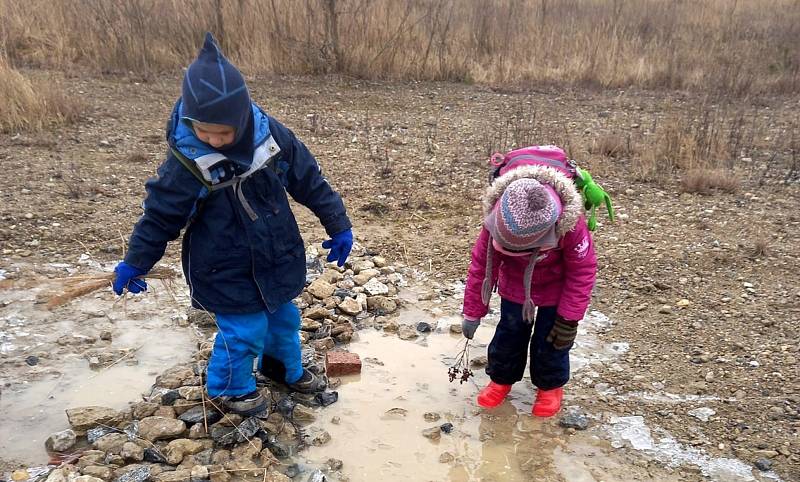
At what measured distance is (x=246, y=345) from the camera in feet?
8.92

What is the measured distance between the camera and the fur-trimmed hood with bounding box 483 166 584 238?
2504mm

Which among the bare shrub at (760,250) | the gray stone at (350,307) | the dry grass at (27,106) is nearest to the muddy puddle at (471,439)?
the gray stone at (350,307)

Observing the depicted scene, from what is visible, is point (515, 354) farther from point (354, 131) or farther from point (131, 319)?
point (354, 131)

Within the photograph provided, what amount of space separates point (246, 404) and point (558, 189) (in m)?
1.64

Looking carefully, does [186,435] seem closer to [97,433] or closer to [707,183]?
[97,433]

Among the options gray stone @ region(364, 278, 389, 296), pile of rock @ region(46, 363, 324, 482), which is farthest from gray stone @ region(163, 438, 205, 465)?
gray stone @ region(364, 278, 389, 296)

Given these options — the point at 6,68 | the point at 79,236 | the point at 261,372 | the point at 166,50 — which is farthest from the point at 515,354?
the point at 166,50

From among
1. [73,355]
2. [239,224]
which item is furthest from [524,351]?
[73,355]

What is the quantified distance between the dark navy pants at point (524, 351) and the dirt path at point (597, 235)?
11.8 inches

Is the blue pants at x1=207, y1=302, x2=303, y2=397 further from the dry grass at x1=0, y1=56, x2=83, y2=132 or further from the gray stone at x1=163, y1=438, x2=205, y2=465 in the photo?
the dry grass at x1=0, y1=56, x2=83, y2=132

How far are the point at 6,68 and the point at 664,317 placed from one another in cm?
677

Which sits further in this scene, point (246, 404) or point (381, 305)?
point (381, 305)

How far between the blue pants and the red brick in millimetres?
286

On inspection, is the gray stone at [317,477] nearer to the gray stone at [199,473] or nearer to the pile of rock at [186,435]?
the pile of rock at [186,435]
